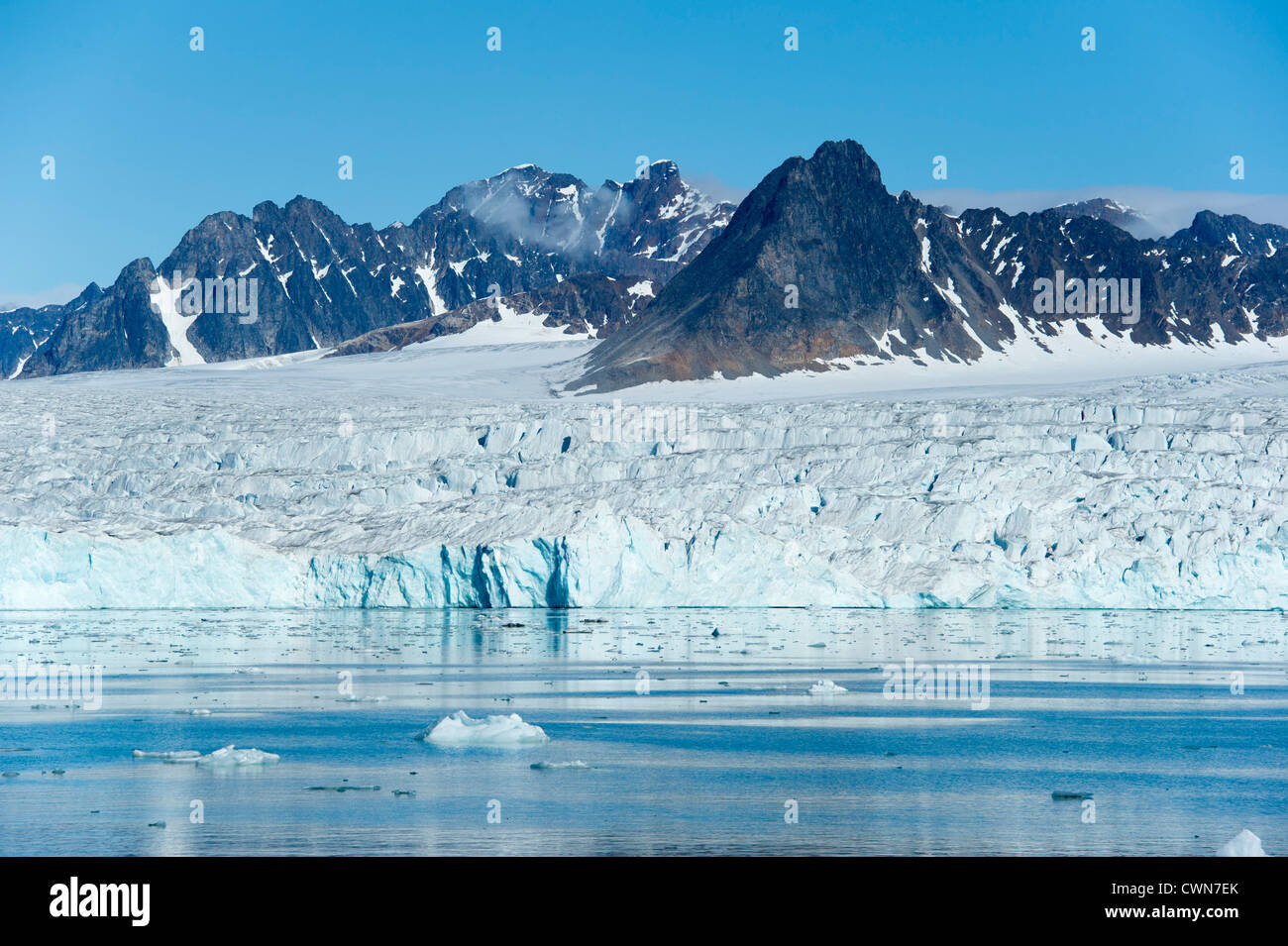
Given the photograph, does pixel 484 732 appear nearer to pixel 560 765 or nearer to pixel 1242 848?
pixel 560 765

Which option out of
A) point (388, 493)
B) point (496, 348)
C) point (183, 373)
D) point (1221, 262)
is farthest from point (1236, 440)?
point (1221, 262)

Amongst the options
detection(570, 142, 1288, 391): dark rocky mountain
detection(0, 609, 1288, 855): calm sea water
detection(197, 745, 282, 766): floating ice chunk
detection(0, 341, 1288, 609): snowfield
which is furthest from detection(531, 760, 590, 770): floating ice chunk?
detection(570, 142, 1288, 391): dark rocky mountain

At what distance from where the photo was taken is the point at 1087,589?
1400 inches

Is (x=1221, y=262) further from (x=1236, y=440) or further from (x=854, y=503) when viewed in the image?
(x=854, y=503)

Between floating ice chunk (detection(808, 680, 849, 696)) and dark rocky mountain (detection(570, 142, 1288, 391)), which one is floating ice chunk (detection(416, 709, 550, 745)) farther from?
dark rocky mountain (detection(570, 142, 1288, 391))

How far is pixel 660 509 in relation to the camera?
3775cm

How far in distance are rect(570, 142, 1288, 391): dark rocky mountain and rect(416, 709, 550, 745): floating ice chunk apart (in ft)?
290

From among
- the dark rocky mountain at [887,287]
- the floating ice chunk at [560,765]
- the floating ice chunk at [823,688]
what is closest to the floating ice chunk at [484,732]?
the floating ice chunk at [560,765]

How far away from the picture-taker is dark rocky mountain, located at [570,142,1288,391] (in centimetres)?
12250

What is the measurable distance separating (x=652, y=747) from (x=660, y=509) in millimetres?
21278

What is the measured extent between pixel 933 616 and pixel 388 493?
1715 cm

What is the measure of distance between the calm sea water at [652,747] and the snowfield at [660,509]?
4.15m

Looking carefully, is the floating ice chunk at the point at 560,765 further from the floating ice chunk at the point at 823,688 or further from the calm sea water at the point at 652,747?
the floating ice chunk at the point at 823,688

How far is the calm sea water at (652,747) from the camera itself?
1209 cm
